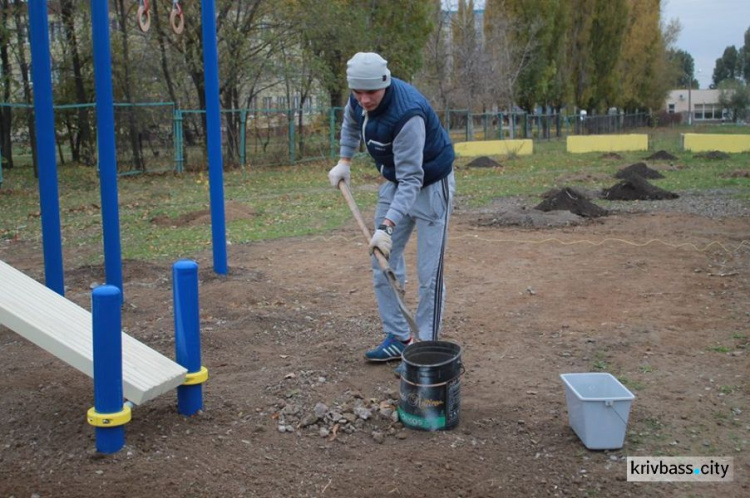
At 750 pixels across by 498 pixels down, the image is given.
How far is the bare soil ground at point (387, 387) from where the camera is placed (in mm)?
3518

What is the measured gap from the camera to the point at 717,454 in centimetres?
371

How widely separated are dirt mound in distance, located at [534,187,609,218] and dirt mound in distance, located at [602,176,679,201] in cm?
180

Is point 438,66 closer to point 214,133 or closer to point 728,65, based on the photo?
point 214,133

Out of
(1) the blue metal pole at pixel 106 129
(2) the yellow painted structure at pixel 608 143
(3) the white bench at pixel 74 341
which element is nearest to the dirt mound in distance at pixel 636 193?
(1) the blue metal pole at pixel 106 129

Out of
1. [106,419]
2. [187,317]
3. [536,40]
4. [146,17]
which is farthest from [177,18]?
[536,40]

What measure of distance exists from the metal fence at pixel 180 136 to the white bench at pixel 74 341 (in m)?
15.1

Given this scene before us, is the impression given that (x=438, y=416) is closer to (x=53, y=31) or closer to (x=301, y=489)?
(x=301, y=489)

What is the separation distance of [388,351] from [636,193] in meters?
10.5

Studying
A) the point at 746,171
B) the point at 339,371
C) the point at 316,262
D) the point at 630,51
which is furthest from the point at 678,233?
the point at 630,51

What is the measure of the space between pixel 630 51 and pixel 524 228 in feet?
173

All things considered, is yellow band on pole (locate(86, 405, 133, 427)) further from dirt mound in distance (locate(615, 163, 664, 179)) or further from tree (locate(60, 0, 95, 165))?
tree (locate(60, 0, 95, 165))

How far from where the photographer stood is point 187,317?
13.1 feet

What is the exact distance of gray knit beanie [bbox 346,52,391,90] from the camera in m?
4.28

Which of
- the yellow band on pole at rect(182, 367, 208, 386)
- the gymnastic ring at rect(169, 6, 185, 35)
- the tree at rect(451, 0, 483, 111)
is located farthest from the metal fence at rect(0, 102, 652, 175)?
the yellow band on pole at rect(182, 367, 208, 386)
